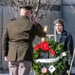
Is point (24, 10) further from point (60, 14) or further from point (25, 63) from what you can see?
point (60, 14)

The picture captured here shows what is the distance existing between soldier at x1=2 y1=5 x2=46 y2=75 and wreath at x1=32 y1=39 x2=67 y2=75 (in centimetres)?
146

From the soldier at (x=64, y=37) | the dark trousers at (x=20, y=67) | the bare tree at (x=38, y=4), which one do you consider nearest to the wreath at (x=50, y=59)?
the soldier at (x=64, y=37)

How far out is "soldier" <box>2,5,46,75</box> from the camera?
6.39m

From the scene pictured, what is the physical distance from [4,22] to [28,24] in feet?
24.6

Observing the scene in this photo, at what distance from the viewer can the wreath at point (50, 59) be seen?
7.89m

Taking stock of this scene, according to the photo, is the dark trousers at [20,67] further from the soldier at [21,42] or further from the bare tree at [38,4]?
the bare tree at [38,4]

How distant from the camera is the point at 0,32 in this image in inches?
543

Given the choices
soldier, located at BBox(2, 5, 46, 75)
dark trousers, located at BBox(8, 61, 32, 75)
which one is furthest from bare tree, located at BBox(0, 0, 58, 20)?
dark trousers, located at BBox(8, 61, 32, 75)

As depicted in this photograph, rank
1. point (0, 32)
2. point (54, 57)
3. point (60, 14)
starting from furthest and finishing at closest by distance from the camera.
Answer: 1. point (60, 14)
2. point (0, 32)
3. point (54, 57)

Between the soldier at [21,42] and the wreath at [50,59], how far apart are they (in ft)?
4.80

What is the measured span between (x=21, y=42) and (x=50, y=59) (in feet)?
5.49

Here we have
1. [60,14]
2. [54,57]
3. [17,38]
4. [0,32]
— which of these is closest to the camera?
[17,38]

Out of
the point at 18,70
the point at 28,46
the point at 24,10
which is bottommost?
the point at 18,70

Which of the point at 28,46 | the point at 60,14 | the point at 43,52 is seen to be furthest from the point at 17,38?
the point at 60,14
